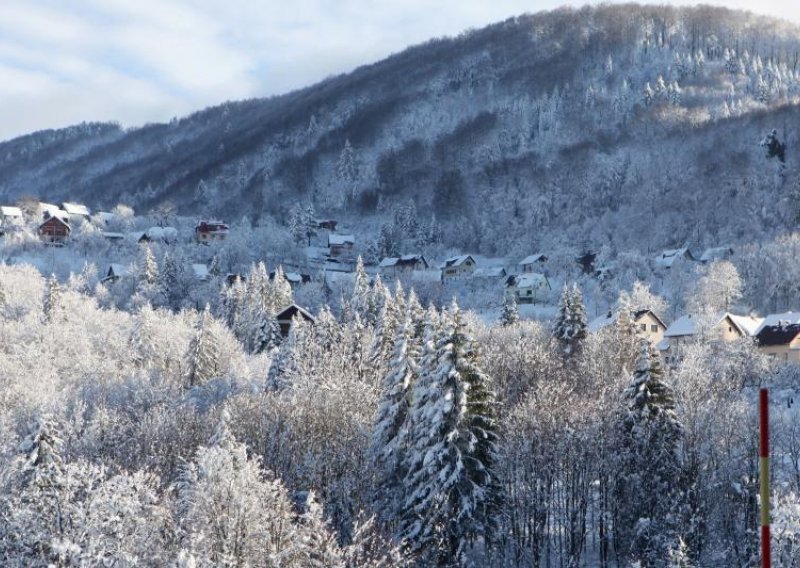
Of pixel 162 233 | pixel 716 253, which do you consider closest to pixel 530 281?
pixel 716 253

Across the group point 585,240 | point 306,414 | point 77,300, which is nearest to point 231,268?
point 77,300

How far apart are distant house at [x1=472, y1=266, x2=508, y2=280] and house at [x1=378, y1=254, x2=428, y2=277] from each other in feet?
35.8

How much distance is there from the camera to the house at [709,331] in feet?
236

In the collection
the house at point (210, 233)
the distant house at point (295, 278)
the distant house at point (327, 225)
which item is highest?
the distant house at point (327, 225)

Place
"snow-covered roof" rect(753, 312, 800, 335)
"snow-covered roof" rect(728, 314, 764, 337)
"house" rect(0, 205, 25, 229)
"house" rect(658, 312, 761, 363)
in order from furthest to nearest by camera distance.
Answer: "house" rect(0, 205, 25, 229) < "snow-covered roof" rect(728, 314, 764, 337) < "snow-covered roof" rect(753, 312, 800, 335) < "house" rect(658, 312, 761, 363)

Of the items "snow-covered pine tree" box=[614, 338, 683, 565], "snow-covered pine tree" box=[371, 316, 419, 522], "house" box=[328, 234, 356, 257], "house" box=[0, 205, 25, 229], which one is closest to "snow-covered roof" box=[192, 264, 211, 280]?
"house" box=[328, 234, 356, 257]

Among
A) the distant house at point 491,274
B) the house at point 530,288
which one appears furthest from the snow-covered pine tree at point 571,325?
the distant house at point 491,274

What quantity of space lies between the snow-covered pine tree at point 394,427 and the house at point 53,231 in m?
117

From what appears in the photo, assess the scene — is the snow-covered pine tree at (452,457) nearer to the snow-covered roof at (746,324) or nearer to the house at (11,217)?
the snow-covered roof at (746,324)

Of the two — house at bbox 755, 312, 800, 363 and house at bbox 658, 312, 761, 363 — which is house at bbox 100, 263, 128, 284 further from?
house at bbox 755, 312, 800, 363

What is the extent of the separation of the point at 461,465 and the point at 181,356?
139ft

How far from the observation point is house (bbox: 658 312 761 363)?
2835 inches

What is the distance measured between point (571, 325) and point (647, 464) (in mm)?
30400

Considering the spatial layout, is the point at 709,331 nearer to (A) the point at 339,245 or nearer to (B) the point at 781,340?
(B) the point at 781,340
